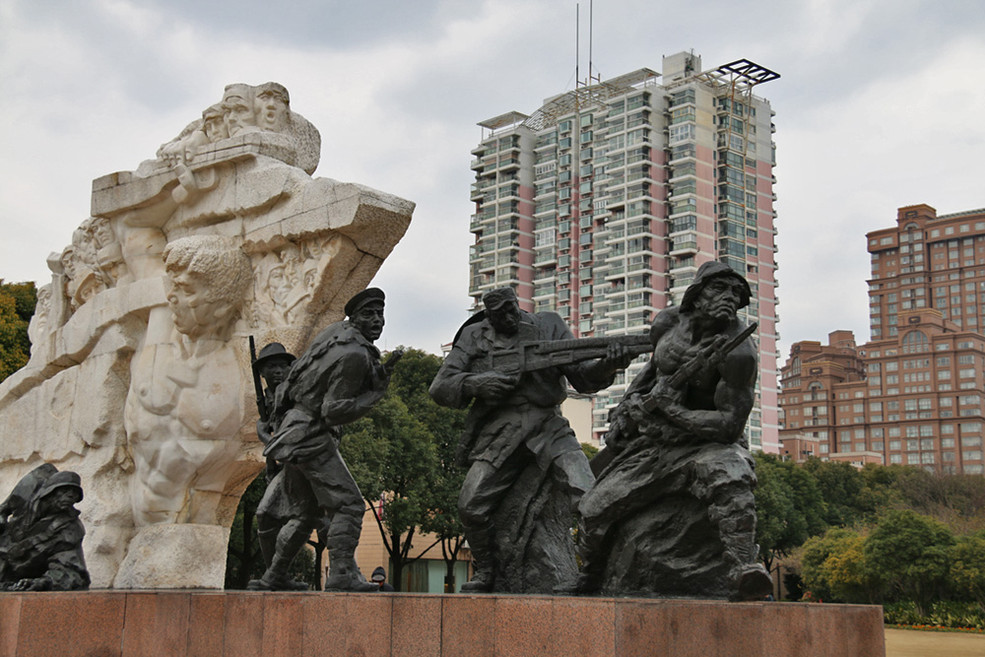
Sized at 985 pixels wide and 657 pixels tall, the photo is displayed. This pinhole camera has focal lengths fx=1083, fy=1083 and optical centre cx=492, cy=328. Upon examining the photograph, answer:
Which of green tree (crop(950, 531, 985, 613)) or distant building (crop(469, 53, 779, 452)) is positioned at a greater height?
distant building (crop(469, 53, 779, 452))

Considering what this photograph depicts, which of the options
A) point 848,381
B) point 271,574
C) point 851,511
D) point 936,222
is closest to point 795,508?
point 851,511

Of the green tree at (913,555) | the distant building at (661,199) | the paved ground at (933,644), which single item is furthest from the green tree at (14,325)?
the distant building at (661,199)

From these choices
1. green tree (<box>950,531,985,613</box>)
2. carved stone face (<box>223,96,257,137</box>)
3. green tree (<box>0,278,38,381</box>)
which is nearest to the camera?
carved stone face (<box>223,96,257,137</box>)

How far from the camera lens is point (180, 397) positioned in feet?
35.5

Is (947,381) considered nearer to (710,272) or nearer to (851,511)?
(851,511)

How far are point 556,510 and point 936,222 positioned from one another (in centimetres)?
10294

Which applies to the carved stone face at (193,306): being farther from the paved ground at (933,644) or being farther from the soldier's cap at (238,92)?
the paved ground at (933,644)

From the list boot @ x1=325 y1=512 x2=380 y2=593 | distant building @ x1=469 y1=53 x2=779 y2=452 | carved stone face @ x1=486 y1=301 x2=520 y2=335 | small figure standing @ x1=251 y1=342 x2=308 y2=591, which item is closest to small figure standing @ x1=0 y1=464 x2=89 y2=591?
small figure standing @ x1=251 y1=342 x2=308 y2=591

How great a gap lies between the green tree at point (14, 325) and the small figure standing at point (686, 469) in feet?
59.6

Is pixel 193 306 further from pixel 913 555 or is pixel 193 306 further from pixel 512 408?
pixel 913 555

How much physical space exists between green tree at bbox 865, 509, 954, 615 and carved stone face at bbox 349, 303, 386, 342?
24.9 m

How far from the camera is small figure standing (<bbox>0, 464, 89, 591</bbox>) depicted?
27.1 feet

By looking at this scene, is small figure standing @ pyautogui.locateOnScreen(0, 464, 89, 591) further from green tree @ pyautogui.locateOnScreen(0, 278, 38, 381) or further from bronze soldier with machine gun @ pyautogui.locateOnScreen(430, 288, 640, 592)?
green tree @ pyautogui.locateOnScreen(0, 278, 38, 381)

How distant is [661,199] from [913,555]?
29.0 m
